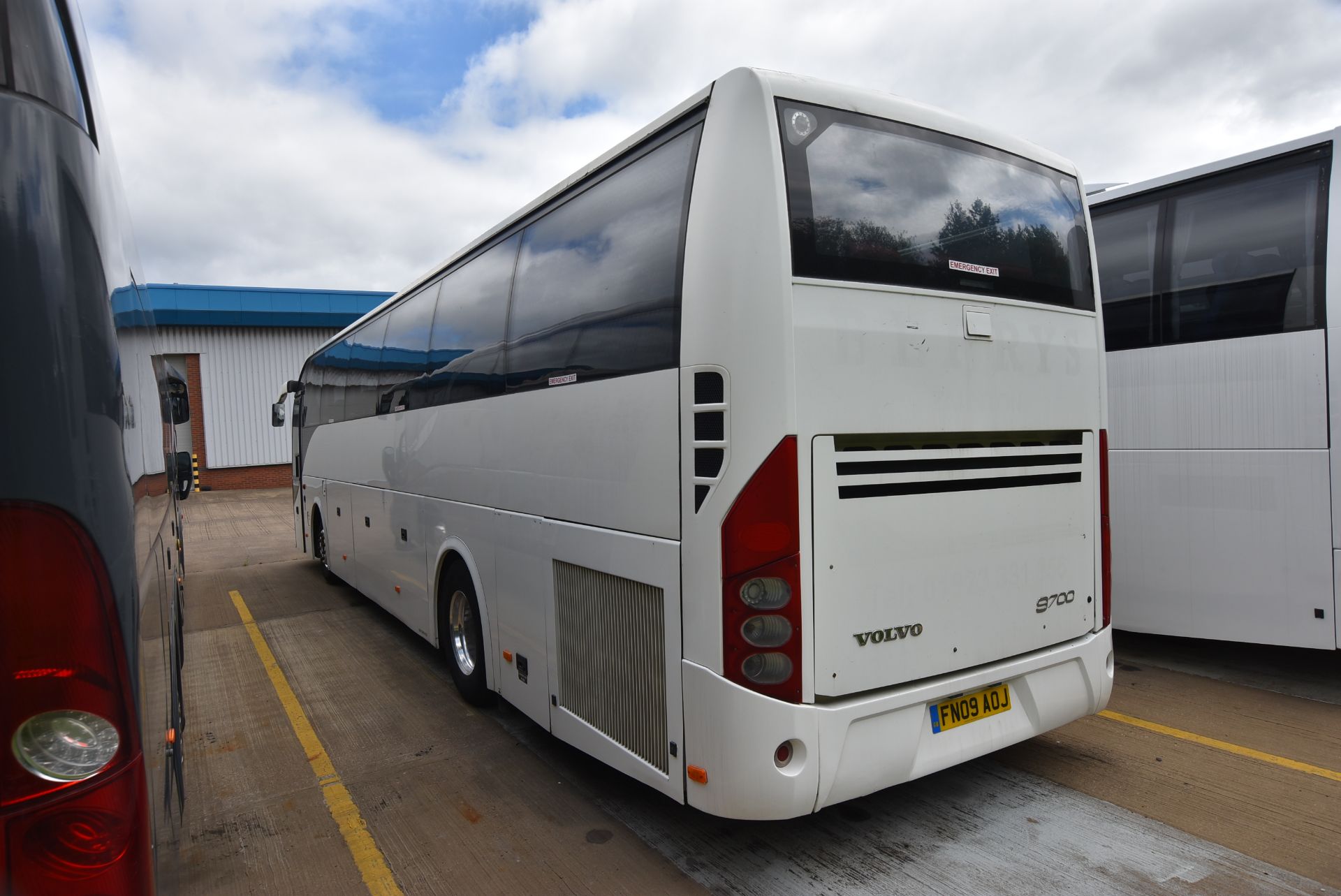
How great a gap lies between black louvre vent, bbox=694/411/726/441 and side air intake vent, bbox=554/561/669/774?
0.70 m

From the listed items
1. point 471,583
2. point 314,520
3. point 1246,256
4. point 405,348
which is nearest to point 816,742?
point 471,583

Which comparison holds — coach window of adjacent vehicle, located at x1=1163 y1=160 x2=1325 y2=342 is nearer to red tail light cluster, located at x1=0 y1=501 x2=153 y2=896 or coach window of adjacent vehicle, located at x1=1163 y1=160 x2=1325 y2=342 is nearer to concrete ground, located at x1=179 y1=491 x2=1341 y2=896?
concrete ground, located at x1=179 y1=491 x2=1341 y2=896

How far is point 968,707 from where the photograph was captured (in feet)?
11.3

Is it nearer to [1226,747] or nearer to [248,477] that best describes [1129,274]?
[1226,747]

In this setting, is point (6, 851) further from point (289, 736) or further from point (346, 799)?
point (289, 736)

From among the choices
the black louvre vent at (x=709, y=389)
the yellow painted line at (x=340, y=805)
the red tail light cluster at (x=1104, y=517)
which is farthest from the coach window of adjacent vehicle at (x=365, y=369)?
the red tail light cluster at (x=1104, y=517)

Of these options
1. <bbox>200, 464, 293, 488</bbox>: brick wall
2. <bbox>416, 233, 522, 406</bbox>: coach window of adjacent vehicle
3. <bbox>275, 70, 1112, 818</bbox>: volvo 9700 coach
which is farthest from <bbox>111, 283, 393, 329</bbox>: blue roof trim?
<bbox>275, 70, 1112, 818</bbox>: volvo 9700 coach

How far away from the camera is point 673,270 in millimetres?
3289

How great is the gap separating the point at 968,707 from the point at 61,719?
10.3 feet

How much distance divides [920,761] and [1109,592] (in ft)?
4.98

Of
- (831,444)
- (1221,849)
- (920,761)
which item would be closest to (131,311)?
(831,444)

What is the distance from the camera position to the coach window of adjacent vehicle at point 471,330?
490cm

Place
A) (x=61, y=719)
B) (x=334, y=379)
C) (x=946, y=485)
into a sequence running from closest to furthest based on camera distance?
(x=61, y=719) → (x=946, y=485) → (x=334, y=379)

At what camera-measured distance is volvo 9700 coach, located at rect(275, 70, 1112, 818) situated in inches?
117
